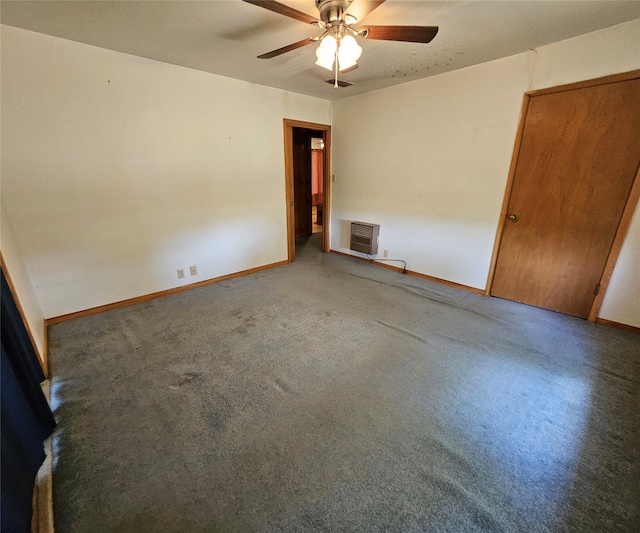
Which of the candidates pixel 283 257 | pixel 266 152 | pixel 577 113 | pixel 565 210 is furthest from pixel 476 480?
pixel 266 152

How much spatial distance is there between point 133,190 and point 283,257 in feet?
6.99

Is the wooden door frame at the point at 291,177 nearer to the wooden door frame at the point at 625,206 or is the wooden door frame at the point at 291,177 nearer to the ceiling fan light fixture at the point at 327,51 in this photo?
the ceiling fan light fixture at the point at 327,51

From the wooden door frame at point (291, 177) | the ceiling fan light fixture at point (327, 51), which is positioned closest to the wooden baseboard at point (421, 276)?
the wooden door frame at point (291, 177)

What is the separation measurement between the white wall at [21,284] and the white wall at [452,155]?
12.5 ft

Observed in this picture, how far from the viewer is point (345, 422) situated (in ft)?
5.40

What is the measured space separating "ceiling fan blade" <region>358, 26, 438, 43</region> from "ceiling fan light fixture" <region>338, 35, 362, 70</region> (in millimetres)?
76

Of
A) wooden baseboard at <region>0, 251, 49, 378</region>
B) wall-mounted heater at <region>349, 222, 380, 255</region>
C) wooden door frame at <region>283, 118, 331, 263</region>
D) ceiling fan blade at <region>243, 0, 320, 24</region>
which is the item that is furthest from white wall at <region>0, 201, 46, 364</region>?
wall-mounted heater at <region>349, 222, 380, 255</region>

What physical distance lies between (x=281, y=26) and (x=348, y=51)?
27.2 inches

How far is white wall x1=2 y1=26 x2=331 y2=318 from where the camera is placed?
7.69ft

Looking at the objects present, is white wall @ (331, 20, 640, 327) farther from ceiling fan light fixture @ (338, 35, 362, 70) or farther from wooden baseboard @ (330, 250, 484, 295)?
ceiling fan light fixture @ (338, 35, 362, 70)

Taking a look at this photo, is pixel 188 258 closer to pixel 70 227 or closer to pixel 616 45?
pixel 70 227

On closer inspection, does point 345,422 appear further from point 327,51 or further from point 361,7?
point 361,7

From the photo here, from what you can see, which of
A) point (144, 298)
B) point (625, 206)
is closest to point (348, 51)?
point (625, 206)

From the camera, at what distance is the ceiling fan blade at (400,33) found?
5.30ft
